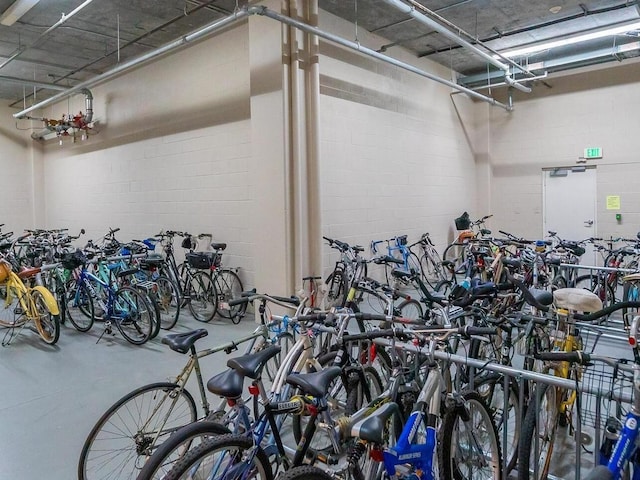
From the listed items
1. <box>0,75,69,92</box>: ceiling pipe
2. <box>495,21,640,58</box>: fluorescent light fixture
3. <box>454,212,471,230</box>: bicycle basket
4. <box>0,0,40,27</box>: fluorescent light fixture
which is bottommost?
<box>454,212,471,230</box>: bicycle basket

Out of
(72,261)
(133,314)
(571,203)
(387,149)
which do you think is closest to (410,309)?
(133,314)

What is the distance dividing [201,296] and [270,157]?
1.97 m

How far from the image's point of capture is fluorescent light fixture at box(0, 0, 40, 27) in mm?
4566

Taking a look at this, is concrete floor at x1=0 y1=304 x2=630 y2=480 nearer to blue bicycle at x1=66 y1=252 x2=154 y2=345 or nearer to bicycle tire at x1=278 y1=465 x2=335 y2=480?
blue bicycle at x1=66 y1=252 x2=154 y2=345

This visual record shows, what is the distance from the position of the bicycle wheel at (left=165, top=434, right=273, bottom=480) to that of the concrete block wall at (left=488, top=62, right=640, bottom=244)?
25.7 ft

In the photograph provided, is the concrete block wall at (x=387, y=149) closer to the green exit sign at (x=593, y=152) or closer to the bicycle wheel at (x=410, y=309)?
the bicycle wheel at (x=410, y=309)

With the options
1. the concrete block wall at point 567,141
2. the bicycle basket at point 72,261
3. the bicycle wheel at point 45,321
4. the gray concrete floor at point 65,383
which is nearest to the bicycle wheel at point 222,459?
the gray concrete floor at point 65,383

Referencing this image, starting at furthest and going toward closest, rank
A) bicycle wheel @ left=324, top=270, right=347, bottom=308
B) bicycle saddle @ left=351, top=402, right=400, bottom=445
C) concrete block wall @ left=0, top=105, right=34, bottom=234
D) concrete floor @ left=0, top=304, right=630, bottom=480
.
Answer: concrete block wall @ left=0, top=105, right=34, bottom=234 → bicycle wheel @ left=324, top=270, right=347, bottom=308 → concrete floor @ left=0, top=304, right=630, bottom=480 → bicycle saddle @ left=351, top=402, right=400, bottom=445

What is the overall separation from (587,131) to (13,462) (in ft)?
28.1

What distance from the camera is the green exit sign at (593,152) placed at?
7584 mm

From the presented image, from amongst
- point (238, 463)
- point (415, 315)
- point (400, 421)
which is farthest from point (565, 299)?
point (415, 315)

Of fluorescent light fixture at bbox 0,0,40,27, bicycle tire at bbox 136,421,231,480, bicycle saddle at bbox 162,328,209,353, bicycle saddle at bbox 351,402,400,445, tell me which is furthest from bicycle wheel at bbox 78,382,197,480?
fluorescent light fixture at bbox 0,0,40,27

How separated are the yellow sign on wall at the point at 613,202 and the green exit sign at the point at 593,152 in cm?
70

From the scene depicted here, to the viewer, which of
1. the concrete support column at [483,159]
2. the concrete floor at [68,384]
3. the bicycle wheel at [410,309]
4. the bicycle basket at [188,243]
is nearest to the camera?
the concrete floor at [68,384]
